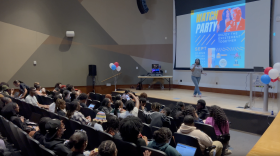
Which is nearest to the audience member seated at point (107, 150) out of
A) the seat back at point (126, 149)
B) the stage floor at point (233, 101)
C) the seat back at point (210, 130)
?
the seat back at point (126, 149)

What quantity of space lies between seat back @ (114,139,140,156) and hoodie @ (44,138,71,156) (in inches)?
19.9

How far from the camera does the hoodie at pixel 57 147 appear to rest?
240 cm

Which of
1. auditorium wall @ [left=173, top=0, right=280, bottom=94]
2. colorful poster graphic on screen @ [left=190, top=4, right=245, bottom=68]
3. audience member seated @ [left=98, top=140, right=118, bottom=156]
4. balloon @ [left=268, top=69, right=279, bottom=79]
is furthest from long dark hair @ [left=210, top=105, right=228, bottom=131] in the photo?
colorful poster graphic on screen @ [left=190, top=4, right=245, bottom=68]

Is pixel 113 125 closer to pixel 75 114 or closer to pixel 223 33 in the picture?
pixel 75 114

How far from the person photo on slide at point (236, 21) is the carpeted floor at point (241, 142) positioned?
4.68 meters

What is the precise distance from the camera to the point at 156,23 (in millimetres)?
11727

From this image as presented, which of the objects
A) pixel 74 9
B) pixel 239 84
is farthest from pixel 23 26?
pixel 239 84

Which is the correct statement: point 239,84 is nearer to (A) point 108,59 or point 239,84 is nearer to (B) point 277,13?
(B) point 277,13

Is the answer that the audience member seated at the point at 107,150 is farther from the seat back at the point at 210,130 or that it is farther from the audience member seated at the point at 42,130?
the seat back at the point at 210,130

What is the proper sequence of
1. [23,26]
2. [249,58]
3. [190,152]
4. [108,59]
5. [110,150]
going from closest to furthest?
[110,150], [190,152], [249,58], [23,26], [108,59]

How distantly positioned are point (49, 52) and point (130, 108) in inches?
284

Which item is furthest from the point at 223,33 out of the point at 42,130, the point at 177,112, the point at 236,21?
the point at 42,130

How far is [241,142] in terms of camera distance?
479cm

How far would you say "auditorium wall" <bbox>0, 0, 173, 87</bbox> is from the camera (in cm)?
958
